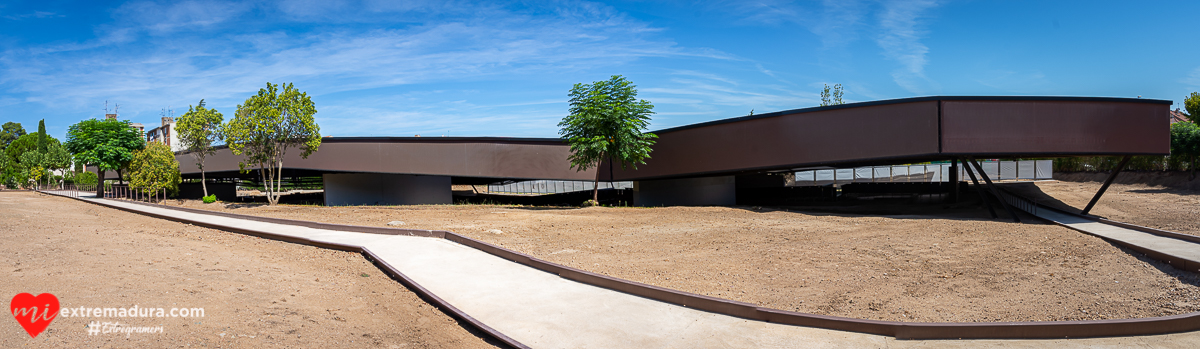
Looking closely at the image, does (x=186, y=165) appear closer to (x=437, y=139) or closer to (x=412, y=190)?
(x=412, y=190)

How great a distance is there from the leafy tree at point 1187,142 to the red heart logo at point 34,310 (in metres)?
50.2

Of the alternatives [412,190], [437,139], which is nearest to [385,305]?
[437,139]

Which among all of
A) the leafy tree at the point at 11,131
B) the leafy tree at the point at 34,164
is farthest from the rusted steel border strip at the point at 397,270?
the leafy tree at the point at 11,131

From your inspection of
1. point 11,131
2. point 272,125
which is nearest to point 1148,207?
point 272,125

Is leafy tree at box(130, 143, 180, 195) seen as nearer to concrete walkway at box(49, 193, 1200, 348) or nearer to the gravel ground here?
concrete walkway at box(49, 193, 1200, 348)

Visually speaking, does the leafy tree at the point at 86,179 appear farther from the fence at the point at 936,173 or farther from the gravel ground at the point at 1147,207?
the gravel ground at the point at 1147,207

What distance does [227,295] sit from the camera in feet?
23.4

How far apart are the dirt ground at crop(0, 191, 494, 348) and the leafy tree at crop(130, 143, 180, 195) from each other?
24409 millimetres

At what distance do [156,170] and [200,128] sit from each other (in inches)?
199

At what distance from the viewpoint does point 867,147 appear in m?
17.7

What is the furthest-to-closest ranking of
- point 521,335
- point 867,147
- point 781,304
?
point 867,147 < point 781,304 < point 521,335

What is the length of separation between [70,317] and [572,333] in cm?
519

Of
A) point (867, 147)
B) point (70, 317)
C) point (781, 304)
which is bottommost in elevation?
point (781, 304)

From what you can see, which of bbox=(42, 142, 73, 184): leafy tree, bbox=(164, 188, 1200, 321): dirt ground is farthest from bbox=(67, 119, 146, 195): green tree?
bbox=(164, 188, 1200, 321): dirt ground
